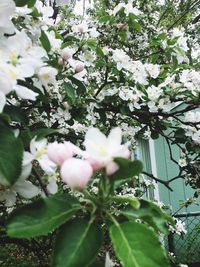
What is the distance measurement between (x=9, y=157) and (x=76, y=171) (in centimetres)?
21

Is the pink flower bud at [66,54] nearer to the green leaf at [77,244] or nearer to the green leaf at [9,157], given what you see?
the green leaf at [9,157]

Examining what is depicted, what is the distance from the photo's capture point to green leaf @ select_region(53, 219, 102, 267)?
2.56ft

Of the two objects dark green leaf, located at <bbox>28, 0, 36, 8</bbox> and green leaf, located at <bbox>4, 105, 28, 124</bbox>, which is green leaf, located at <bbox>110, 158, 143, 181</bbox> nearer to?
green leaf, located at <bbox>4, 105, 28, 124</bbox>

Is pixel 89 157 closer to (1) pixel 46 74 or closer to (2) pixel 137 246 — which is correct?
(2) pixel 137 246

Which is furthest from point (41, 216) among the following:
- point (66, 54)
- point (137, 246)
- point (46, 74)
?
point (66, 54)

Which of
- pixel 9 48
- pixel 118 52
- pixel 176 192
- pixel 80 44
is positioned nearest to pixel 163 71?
pixel 118 52

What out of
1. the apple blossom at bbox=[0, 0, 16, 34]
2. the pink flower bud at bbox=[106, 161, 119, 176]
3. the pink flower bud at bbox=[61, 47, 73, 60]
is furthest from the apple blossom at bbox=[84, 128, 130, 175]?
the pink flower bud at bbox=[61, 47, 73, 60]

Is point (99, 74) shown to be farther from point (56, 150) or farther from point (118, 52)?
point (56, 150)

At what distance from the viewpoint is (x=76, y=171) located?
2.66ft

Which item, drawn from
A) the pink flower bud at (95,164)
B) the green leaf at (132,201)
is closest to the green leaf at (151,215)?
the green leaf at (132,201)

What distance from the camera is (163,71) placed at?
2877 millimetres

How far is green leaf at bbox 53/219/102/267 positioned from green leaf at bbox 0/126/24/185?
170 millimetres

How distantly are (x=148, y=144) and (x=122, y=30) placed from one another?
503cm

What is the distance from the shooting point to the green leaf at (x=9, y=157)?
0.93 metres
